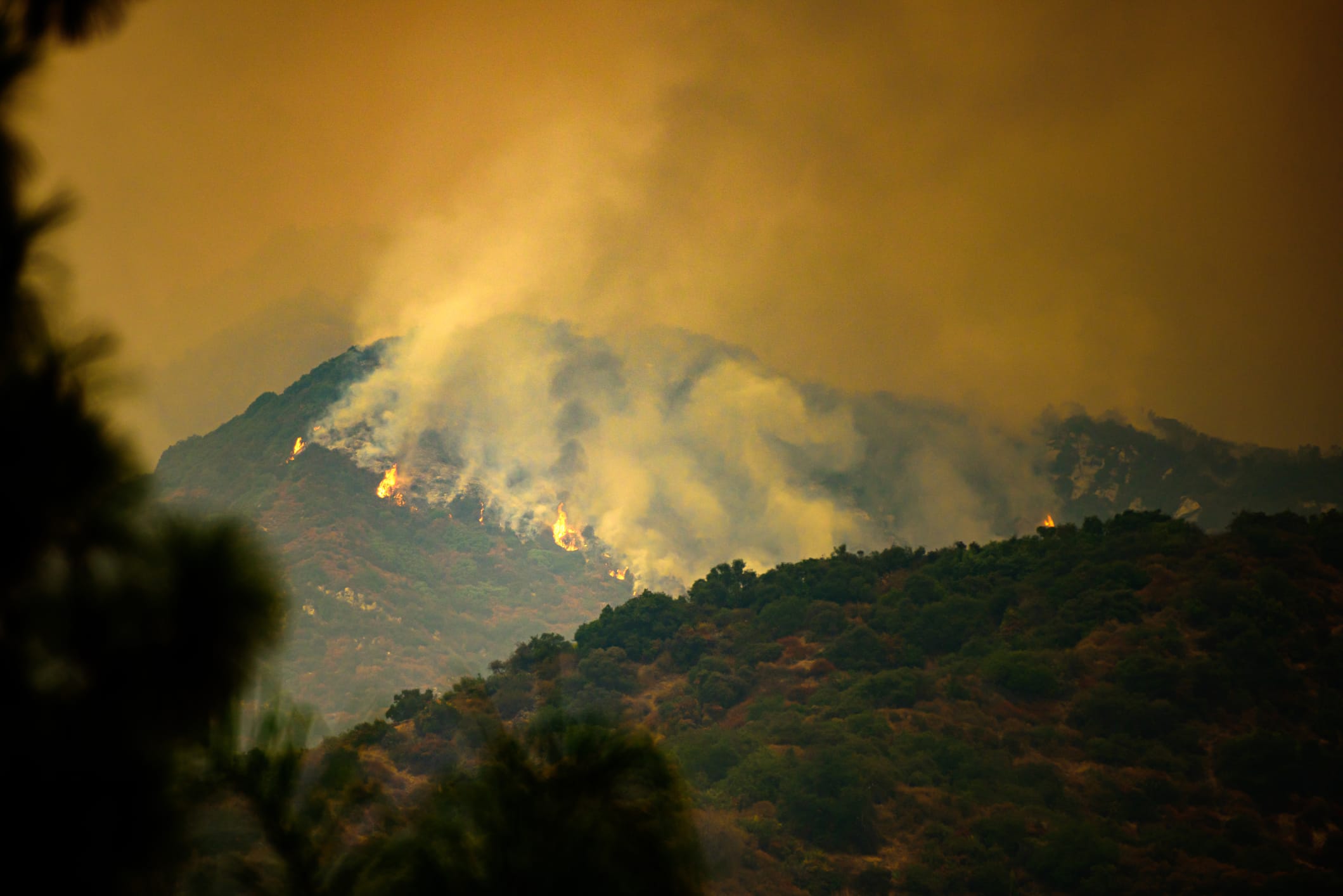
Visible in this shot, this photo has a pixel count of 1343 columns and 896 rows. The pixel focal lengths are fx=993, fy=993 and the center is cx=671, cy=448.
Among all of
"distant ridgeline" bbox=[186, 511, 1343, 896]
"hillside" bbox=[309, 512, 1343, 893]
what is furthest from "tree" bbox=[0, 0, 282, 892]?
"hillside" bbox=[309, 512, 1343, 893]

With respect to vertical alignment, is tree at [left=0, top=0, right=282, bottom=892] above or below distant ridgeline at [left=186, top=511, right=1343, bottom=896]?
below

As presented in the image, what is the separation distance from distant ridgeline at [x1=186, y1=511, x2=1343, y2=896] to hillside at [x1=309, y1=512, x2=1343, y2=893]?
159mm

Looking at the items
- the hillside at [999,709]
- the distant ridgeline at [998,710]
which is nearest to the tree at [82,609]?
the distant ridgeline at [998,710]

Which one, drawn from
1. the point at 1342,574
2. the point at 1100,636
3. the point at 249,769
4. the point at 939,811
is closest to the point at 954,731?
the point at 939,811

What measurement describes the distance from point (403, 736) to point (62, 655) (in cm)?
6359

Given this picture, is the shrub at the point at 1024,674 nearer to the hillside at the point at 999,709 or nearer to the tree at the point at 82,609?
the hillside at the point at 999,709

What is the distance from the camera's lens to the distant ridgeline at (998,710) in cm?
4581

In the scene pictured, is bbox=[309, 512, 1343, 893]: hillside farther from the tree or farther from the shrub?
the tree

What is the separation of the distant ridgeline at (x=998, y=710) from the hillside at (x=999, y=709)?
0.16m

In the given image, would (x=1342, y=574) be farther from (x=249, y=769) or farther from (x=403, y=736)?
(x=249, y=769)

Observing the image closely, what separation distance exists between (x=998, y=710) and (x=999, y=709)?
7 cm

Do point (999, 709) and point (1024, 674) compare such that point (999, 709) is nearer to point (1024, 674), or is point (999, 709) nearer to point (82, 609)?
point (1024, 674)

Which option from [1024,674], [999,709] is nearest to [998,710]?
[999,709]

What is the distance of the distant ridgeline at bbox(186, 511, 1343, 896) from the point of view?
45.8 m
